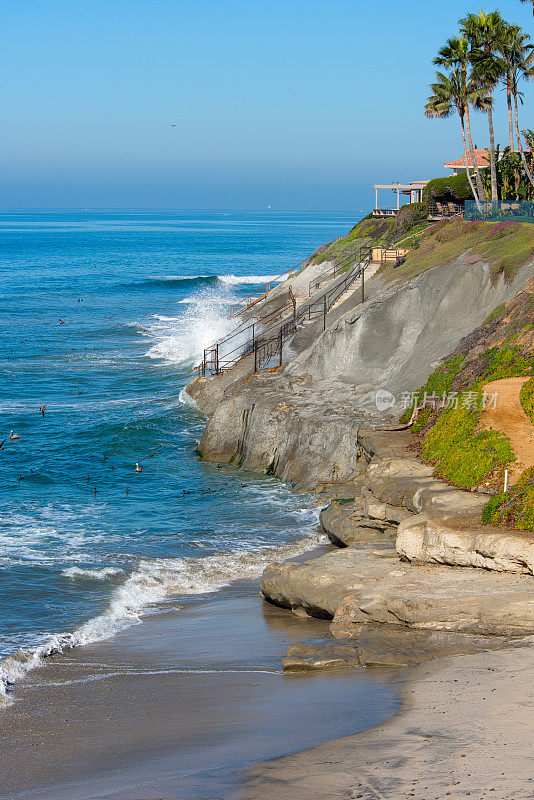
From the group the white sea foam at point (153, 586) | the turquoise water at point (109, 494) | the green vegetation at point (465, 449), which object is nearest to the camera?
the white sea foam at point (153, 586)

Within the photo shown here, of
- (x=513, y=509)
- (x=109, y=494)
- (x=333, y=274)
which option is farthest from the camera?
(x=333, y=274)

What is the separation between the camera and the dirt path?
18.3 m

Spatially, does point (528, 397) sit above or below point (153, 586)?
above

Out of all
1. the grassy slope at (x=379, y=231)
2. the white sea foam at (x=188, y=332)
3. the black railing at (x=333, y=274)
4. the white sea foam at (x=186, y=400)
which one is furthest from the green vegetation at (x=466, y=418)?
the white sea foam at (x=188, y=332)

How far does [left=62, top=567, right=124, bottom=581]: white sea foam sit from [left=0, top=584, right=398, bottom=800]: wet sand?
378 cm

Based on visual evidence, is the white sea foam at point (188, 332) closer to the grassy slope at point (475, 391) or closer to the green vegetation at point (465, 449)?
the grassy slope at point (475, 391)

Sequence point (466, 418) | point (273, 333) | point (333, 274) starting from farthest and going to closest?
point (333, 274) < point (273, 333) < point (466, 418)

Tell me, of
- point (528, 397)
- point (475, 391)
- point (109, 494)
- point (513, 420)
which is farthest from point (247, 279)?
point (513, 420)

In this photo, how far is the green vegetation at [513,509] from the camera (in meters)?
15.7

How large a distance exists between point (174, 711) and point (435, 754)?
4.37m

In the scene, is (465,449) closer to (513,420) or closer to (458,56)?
(513,420)

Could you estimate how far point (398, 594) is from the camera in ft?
48.4

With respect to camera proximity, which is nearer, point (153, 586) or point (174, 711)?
point (174, 711)

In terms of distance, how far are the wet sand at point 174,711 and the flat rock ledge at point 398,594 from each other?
650 mm
